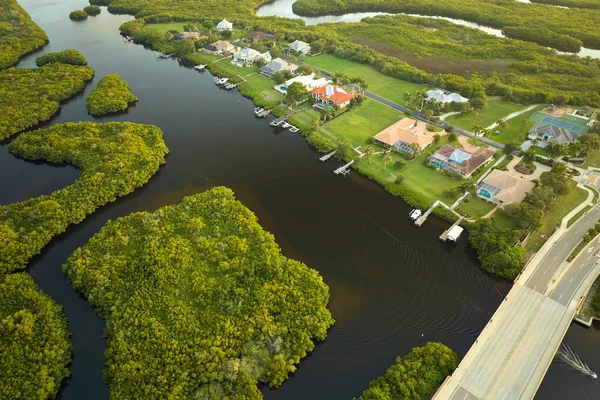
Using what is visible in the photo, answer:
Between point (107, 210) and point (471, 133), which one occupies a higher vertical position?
point (471, 133)

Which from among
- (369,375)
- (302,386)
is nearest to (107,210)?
(302,386)

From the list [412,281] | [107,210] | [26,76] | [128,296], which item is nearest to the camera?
[128,296]

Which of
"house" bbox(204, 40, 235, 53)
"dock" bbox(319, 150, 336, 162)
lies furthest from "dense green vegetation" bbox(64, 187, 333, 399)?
"house" bbox(204, 40, 235, 53)

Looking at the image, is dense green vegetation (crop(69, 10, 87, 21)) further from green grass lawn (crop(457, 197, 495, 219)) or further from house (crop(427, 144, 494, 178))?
green grass lawn (crop(457, 197, 495, 219))

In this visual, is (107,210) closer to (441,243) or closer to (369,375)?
(369,375)

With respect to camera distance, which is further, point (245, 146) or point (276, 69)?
point (276, 69)
